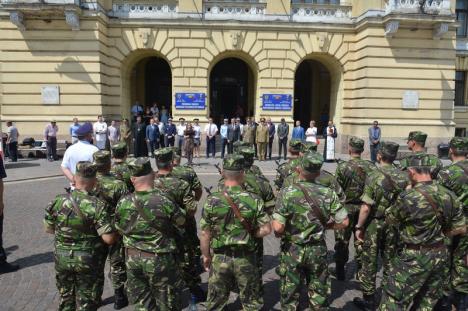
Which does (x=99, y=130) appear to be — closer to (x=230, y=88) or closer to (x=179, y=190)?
(x=230, y=88)

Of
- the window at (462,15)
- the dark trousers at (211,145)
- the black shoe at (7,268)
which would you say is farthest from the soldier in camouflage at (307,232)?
the window at (462,15)

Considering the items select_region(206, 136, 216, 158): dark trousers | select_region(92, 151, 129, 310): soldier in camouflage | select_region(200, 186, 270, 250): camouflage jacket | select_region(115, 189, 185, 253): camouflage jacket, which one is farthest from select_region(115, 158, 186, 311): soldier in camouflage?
select_region(206, 136, 216, 158): dark trousers

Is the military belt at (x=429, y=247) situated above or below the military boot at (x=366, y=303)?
→ above

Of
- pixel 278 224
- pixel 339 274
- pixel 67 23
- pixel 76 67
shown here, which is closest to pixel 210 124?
pixel 76 67

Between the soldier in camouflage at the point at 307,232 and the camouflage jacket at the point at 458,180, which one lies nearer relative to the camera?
the soldier in camouflage at the point at 307,232

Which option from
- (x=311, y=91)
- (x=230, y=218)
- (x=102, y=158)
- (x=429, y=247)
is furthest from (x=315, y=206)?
(x=311, y=91)

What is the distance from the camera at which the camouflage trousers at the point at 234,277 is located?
3.79 meters

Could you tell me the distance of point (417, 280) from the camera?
372 centimetres

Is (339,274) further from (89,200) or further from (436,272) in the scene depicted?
(89,200)

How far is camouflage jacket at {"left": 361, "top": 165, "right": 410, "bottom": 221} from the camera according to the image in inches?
186

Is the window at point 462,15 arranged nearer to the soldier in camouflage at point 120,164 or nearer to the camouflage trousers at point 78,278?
the soldier in camouflage at point 120,164

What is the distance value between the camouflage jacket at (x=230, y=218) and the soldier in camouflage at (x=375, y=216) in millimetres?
1759

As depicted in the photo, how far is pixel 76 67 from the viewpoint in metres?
17.7

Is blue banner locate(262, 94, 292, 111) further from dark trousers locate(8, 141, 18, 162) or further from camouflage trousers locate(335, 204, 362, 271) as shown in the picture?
camouflage trousers locate(335, 204, 362, 271)
